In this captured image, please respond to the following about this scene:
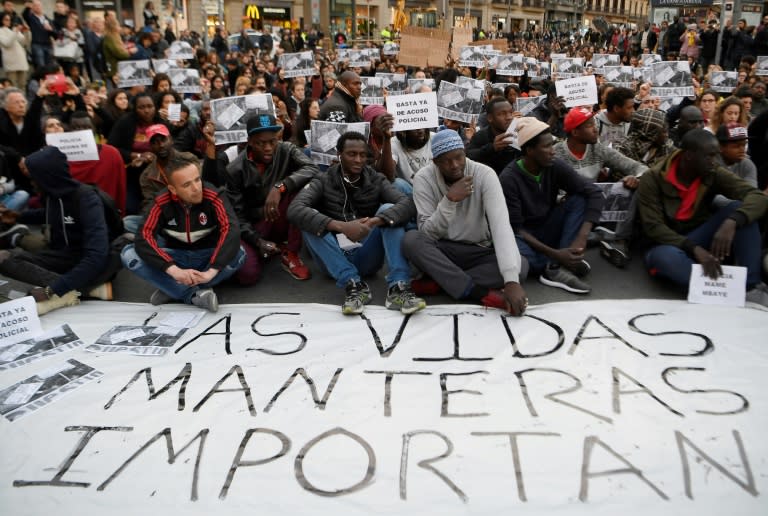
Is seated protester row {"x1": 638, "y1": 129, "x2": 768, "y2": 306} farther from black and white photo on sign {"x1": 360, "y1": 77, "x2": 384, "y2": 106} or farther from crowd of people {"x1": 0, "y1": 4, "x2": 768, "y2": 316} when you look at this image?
black and white photo on sign {"x1": 360, "y1": 77, "x2": 384, "y2": 106}

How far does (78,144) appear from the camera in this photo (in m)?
5.27

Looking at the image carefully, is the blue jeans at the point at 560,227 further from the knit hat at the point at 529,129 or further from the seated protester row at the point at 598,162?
the knit hat at the point at 529,129

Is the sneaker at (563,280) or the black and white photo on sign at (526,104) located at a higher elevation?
the black and white photo on sign at (526,104)

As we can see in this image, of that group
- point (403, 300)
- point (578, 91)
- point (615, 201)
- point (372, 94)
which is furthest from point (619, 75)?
point (403, 300)

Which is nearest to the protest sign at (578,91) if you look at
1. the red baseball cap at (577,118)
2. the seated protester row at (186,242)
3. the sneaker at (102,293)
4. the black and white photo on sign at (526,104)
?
the black and white photo on sign at (526,104)

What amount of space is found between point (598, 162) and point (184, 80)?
19.8 feet

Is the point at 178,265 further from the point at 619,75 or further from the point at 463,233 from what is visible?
the point at 619,75

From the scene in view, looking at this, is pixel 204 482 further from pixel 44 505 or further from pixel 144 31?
pixel 144 31

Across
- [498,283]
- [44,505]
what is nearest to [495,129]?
[498,283]

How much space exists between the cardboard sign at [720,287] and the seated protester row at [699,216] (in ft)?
0.14

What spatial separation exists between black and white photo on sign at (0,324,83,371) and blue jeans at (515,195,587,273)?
128 inches

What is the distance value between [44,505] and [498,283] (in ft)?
9.65

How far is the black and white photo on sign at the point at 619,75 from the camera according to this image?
9.20 m

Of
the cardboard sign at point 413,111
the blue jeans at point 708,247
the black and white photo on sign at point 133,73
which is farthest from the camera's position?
the black and white photo on sign at point 133,73
